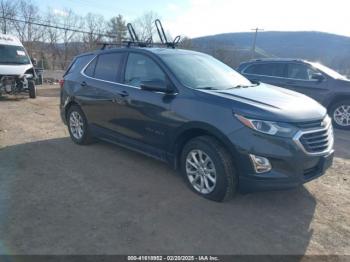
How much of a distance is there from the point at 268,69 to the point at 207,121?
606 cm

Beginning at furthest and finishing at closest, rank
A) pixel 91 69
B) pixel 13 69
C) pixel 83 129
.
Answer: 1. pixel 13 69
2. pixel 83 129
3. pixel 91 69

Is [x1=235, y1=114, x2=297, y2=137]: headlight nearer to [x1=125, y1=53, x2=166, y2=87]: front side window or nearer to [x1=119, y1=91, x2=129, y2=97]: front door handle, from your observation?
[x1=125, y1=53, x2=166, y2=87]: front side window

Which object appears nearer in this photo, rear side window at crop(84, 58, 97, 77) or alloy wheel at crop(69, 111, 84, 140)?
rear side window at crop(84, 58, 97, 77)

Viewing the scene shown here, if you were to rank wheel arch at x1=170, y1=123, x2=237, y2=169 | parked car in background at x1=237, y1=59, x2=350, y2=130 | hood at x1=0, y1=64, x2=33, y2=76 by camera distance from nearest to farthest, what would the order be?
wheel arch at x1=170, y1=123, x2=237, y2=169 < parked car in background at x1=237, y1=59, x2=350, y2=130 < hood at x1=0, y1=64, x2=33, y2=76

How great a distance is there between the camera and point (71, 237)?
3244 millimetres

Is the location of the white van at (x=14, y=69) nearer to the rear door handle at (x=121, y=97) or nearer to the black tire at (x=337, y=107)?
the rear door handle at (x=121, y=97)

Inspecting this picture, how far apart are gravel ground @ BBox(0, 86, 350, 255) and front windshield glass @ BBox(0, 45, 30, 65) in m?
8.25

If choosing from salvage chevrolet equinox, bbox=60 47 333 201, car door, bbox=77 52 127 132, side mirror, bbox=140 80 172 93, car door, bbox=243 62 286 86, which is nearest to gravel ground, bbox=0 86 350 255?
salvage chevrolet equinox, bbox=60 47 333 201

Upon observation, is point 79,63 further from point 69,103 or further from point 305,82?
point 305,82

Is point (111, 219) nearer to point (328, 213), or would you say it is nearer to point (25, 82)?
point (328, 213)

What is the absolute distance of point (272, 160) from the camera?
3521 mm

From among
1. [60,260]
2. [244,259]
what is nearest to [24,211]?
[60,260]

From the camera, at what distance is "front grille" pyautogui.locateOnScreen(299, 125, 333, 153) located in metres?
3.60

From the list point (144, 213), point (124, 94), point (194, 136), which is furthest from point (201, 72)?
point (144, 213)
